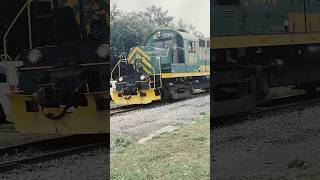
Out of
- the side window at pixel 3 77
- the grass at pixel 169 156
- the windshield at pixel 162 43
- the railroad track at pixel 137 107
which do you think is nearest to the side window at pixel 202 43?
the windshield at pixel 162 43

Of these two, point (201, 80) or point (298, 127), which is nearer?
point (201, 80)

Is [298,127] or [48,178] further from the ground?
[298,127]

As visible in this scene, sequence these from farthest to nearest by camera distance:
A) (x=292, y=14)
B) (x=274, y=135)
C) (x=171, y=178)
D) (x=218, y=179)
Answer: (x=292, y=14)
(x=274, y=135)
(x=218, y=179)
(x=171, y=178)

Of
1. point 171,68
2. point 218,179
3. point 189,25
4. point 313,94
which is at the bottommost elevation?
point 218,179

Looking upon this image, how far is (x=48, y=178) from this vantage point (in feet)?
9.43

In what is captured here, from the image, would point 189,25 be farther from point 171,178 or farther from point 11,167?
point 11,167

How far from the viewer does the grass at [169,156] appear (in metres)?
2.73

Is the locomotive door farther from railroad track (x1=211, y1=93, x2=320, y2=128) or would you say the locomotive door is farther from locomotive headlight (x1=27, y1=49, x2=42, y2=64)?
locomotive headlight (x1=27, y1=49, x2=42, y2=64)

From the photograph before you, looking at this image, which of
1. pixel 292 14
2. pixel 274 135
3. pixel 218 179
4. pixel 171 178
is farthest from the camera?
pixel 292 14

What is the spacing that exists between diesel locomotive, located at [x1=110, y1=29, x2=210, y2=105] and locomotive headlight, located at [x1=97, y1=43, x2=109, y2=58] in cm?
11

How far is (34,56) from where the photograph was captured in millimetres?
2826

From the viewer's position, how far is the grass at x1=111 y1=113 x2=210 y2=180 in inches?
107

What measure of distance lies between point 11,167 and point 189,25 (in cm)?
158

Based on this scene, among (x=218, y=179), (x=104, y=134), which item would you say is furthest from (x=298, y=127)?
(x=104, y=134)
